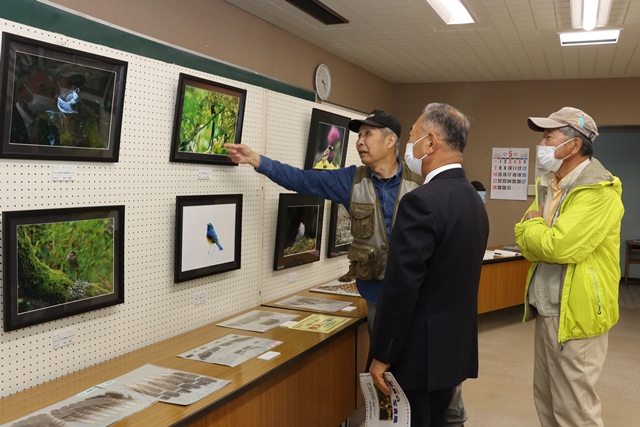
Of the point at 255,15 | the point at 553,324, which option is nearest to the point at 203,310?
the point at 553,324

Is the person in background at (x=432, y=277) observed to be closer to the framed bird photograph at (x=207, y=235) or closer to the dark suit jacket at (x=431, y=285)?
the dark suit jacket at (x=431, y=285)

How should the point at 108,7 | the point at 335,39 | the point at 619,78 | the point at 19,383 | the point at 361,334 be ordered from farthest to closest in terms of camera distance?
1. the point at 619,78
2. the point at 335,39
3. the point at 108,7
4. the point at 361,334
5. the point at 19,383

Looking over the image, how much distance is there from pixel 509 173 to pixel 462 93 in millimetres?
1358

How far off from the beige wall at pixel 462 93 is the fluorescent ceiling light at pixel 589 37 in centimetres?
229

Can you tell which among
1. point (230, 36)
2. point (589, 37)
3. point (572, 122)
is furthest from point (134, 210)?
point (589, 37)

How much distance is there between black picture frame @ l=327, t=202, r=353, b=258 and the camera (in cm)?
389

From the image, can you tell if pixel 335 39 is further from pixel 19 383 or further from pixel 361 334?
pixel 19 383

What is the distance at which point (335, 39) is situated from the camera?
5828mm

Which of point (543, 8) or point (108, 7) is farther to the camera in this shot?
point (543, 8)

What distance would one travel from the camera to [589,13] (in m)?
4.65

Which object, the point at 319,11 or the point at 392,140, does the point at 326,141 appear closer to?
the point at 392,140

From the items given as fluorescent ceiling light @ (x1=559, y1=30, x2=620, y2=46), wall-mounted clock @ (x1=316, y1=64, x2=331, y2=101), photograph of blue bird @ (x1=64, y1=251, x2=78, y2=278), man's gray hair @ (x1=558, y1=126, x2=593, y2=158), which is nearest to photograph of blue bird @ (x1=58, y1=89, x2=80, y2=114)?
photograph of blue bird @ (x1=64, y1=251, x2=78, y2=278)

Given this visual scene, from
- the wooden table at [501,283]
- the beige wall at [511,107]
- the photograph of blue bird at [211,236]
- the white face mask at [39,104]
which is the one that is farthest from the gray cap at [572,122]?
the beige wall at [511,107]

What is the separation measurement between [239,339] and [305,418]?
489 mm
